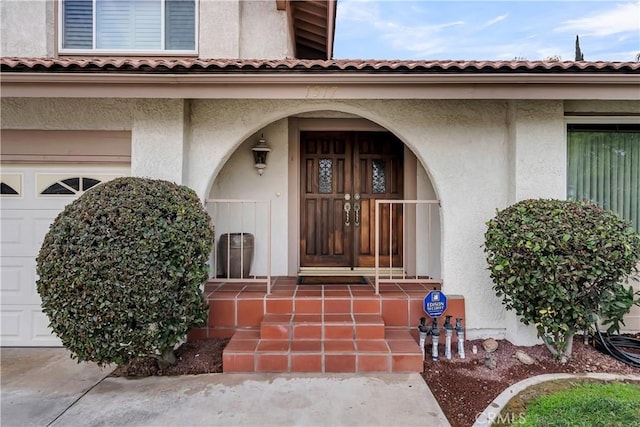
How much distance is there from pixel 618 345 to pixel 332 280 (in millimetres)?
4309

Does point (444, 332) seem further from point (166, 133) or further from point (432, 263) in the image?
point (166, 133)

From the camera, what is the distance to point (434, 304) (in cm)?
499

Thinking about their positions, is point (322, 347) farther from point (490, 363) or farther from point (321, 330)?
point (490, 363)

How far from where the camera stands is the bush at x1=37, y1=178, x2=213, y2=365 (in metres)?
3.96

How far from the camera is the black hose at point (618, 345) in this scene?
474 centimetres

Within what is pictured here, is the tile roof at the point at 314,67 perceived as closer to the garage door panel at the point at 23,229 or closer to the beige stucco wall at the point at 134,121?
the beige stucco wall at the point at 134,121

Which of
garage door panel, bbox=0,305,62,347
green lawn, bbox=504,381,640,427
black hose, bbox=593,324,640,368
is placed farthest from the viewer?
garage door panel, bbox=0,305,62,347

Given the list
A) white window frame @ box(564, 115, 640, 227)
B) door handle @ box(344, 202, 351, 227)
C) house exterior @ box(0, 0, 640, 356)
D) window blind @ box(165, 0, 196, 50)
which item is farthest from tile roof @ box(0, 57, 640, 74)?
door handle @ box(344, 202, 351, 227)

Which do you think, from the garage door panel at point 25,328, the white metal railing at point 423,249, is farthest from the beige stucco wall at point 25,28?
the white metal railing at point 423,249

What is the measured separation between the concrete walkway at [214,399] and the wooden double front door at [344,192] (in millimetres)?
3422

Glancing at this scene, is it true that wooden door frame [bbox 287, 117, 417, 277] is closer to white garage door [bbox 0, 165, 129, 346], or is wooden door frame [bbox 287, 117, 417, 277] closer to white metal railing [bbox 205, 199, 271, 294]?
white metal railing [bbox 205, 199, 271, 294]

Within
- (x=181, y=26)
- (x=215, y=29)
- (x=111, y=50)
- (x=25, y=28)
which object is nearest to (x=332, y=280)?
(x=215, y=29)

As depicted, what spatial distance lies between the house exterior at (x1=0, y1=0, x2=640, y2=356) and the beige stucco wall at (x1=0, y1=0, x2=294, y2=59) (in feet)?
0.09

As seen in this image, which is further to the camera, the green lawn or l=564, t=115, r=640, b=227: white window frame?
l=564, t=115, r=640, b=227: white window frame
